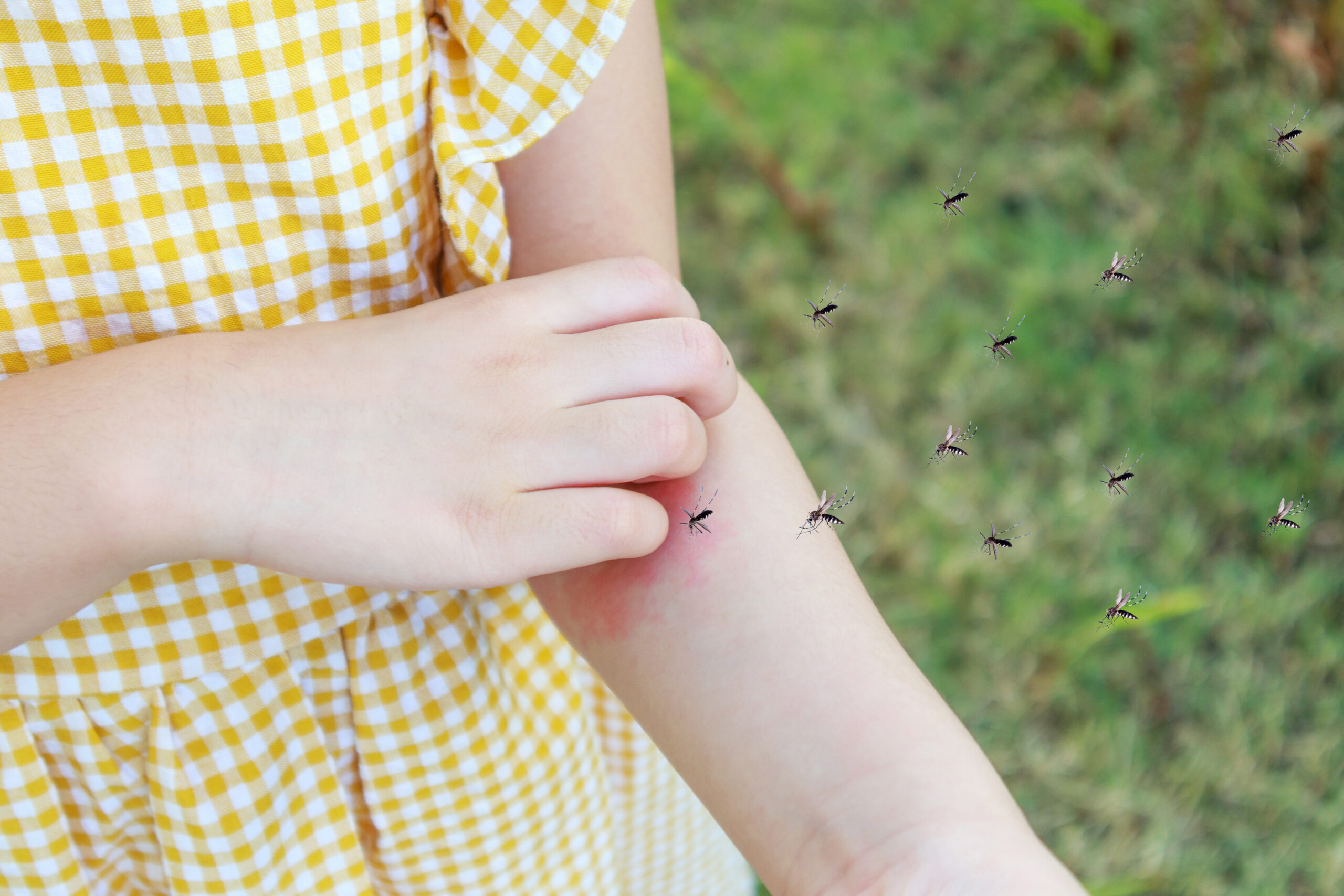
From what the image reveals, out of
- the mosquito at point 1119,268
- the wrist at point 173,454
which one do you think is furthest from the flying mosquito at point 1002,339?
the wrist at point 173,454

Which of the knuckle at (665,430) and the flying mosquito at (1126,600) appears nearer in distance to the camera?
the knuckle at (665,430)

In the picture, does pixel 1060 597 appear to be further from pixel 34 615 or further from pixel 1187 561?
pixel 34 615

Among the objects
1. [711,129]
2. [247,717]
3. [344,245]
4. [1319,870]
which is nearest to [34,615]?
[247,717]

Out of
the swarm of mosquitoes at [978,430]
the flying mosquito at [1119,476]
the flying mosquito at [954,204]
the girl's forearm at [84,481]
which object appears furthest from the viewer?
the flying mosquito at [954,204]

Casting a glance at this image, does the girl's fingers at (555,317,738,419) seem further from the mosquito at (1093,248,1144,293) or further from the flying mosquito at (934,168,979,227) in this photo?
the flying mosquito at (934,168,979,227)

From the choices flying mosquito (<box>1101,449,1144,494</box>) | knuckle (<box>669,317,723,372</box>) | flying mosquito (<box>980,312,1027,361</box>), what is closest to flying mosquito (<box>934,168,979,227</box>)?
flying mosquito (<box>980,312,1027,361</box>)

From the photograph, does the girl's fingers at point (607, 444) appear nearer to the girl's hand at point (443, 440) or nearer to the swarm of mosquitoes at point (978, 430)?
the girl's hand at point (443, 440)

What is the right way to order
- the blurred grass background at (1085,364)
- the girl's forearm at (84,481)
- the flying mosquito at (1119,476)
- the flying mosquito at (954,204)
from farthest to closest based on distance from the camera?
the flying mosquito at (954,204), the blurred grass background at (1085,364), the flying mosquito at (1119,476), the girl's forearm at (84,481)

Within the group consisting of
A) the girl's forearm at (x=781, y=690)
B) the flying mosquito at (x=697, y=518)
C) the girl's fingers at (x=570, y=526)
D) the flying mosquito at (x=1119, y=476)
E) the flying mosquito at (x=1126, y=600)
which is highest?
the girl's fingers at (x=570, y=526)
